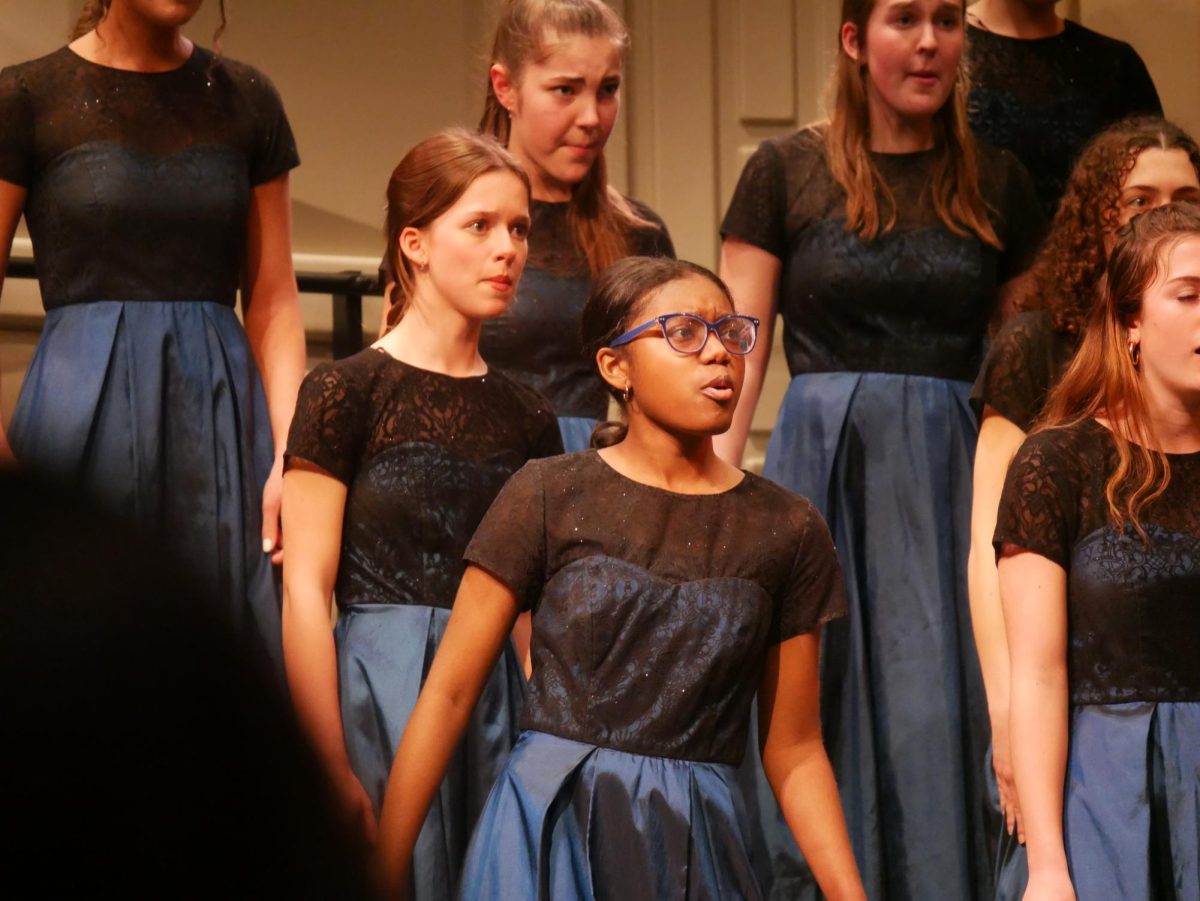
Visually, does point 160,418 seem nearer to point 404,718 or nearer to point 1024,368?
point 404,718

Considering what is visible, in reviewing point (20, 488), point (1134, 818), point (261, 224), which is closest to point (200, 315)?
point (261, 224)

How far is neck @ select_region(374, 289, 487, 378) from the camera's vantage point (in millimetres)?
2283

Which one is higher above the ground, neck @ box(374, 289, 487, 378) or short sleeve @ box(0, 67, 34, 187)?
short sleeve @ box(0, 67, 34, 187)

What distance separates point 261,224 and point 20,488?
218cm

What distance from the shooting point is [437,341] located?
230 centimetres

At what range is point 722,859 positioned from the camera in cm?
183

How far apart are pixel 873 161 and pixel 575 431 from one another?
2.00 feet

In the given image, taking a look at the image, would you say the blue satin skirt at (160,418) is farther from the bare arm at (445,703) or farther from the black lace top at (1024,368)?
the black lace top at (1024,368)

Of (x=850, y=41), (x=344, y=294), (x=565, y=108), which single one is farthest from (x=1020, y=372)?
(x=344, y=294)

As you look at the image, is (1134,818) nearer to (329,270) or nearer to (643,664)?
(643,664)

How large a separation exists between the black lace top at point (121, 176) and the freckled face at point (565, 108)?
452 millimetres

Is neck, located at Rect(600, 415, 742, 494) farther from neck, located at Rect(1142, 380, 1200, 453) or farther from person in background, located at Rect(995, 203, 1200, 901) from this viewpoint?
neck, located at Rect(1142, 380, 1200, 453)

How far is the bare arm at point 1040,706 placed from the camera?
6.48ft

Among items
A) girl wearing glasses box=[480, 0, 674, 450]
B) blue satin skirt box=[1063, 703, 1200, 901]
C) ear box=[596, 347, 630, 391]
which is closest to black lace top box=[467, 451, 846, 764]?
ear box=[596, 347, 630, 391]
